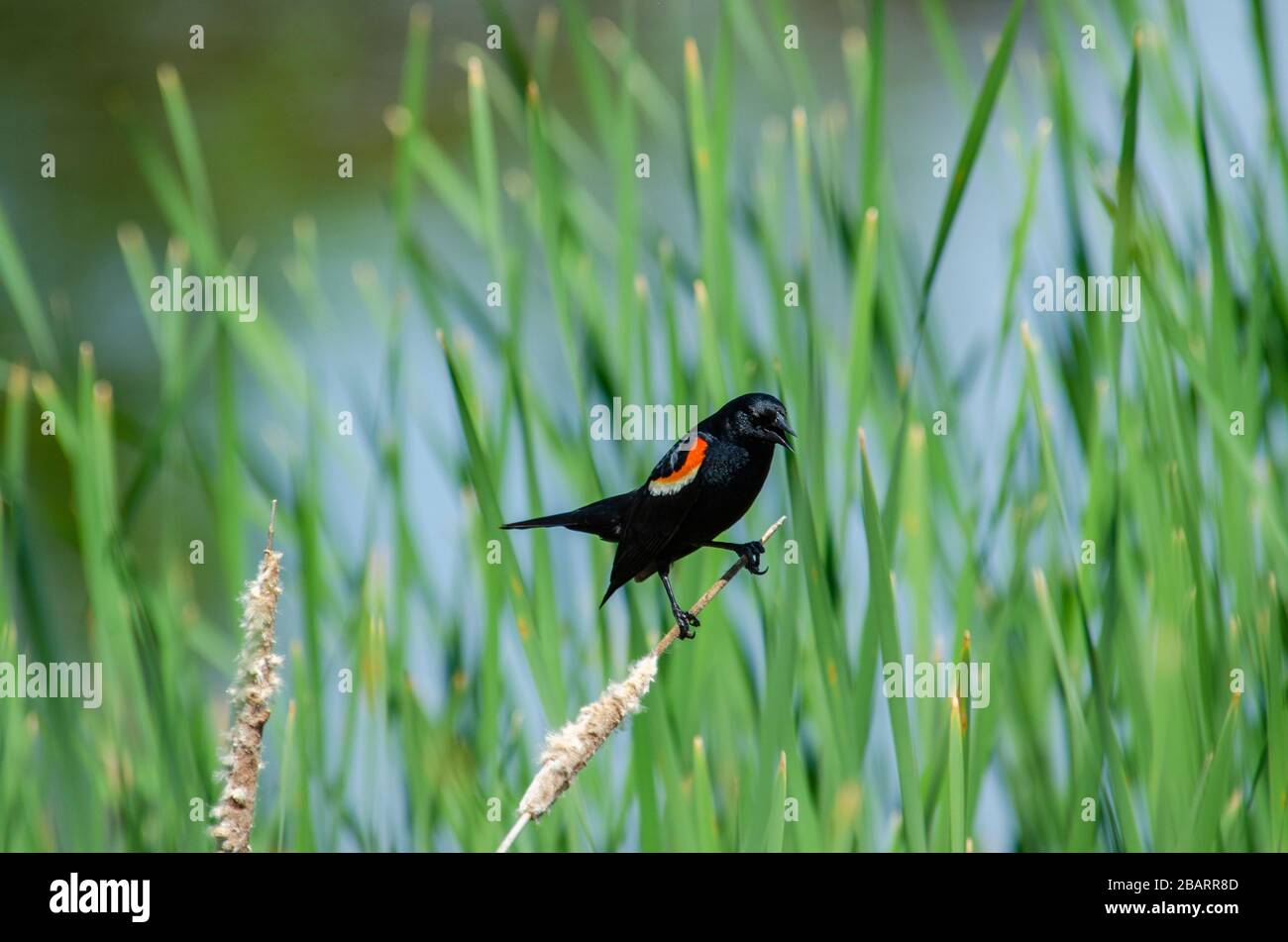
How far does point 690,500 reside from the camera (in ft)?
4.63

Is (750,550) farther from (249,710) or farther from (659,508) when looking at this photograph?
(249,710)

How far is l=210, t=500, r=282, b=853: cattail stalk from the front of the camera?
101cm

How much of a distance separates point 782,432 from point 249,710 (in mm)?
769

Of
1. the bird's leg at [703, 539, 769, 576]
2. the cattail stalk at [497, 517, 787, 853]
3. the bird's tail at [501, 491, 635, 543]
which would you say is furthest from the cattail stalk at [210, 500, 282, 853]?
the bird's leg at [703, 539, 769, 576]

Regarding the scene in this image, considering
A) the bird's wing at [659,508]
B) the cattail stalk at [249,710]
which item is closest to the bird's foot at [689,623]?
the bird's wing at [659,508]

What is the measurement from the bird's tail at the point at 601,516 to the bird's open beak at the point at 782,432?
22 cm

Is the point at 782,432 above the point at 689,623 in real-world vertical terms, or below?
above

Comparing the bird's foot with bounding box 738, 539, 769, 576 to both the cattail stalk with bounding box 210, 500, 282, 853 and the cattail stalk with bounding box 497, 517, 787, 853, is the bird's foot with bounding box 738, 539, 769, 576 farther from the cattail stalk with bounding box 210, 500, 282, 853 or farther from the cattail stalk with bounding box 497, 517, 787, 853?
the cattail stalk with bounding box 210, 500, 282, 853

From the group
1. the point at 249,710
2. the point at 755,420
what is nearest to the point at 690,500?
the point at 755,420

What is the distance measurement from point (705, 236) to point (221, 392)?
0.74m

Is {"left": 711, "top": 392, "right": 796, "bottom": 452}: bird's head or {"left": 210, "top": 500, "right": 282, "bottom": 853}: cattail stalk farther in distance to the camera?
{"left": 711, "top": 392, "right": 796, "bottom": 452}: bird's head

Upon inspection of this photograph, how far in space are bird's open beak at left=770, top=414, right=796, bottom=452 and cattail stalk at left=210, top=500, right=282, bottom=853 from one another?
68 cm

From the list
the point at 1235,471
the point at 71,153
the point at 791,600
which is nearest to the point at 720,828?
the point at 791,600

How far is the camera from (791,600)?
1.22 metres
